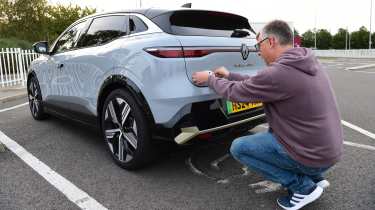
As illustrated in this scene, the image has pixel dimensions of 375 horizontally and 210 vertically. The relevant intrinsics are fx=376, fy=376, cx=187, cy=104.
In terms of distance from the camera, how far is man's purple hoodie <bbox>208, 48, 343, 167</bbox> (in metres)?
2.59

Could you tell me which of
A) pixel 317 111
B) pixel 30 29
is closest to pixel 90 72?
pixel 317 111

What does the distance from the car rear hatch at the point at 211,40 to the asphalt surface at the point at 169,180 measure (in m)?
0.74

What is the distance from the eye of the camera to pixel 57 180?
3.55m

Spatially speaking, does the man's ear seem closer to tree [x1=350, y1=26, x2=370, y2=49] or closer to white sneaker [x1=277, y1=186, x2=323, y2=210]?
white sneaker [x1=277, y1=186, x2=323, y2=210]

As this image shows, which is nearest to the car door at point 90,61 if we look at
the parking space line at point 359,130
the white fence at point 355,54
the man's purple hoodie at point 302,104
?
the man's purple hoodie at point 302,104

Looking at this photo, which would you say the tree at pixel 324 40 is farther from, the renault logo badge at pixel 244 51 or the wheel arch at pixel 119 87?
the wheel arch at pixel 119 87

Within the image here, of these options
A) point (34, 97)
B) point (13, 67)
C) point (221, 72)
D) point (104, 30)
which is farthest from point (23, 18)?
point (221, 72)

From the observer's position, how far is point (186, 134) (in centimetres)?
312

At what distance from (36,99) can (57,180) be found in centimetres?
278

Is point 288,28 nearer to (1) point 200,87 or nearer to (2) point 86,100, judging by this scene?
Result: (1) point 200,87

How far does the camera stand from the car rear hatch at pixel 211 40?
325 cm

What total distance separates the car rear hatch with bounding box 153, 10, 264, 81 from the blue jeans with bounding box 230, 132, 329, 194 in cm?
80

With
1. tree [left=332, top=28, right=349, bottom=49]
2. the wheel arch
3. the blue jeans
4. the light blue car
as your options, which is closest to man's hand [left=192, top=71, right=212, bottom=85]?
the light blue car

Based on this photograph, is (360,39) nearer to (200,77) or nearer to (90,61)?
(90,61)
